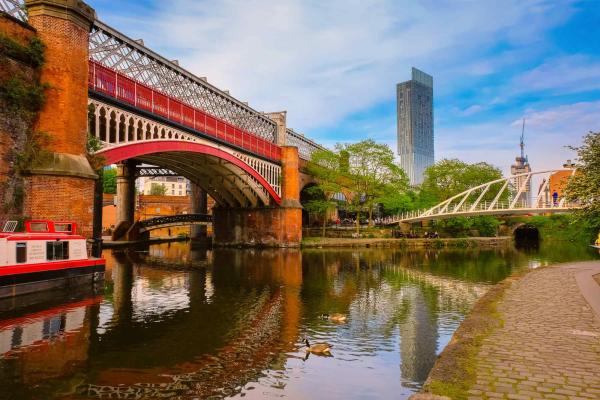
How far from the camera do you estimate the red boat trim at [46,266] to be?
15.9m

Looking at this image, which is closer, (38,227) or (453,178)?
(38,227)

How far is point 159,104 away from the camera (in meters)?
29.7

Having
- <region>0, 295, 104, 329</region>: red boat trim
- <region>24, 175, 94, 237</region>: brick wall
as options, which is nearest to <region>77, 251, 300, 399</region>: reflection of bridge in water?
<region>0, 295, 104, 329</region>: red boat trim

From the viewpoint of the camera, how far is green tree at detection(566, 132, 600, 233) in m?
16.1

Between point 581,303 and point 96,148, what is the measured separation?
2109 centimetres

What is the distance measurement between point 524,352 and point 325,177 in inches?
2085

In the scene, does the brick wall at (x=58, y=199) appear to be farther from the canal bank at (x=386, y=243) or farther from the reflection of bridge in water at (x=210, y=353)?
the canal bank at (x=386, y=243)

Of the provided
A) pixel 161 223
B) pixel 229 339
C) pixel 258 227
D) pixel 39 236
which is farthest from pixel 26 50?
pixel 161 223

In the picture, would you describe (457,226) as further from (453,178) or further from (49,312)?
(49,312)

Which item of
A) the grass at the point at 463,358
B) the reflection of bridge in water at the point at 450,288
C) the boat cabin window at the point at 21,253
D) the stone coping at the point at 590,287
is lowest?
the reflection of bridge in water at the point at 450,288

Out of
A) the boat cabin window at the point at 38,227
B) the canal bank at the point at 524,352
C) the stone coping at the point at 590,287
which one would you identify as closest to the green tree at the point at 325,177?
the stone coping at the point at 590,287

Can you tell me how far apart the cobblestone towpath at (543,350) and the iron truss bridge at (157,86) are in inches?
852

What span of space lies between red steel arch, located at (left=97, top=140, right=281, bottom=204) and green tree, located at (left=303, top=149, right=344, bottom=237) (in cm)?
1418

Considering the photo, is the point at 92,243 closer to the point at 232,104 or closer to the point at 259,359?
the point at 259,359
